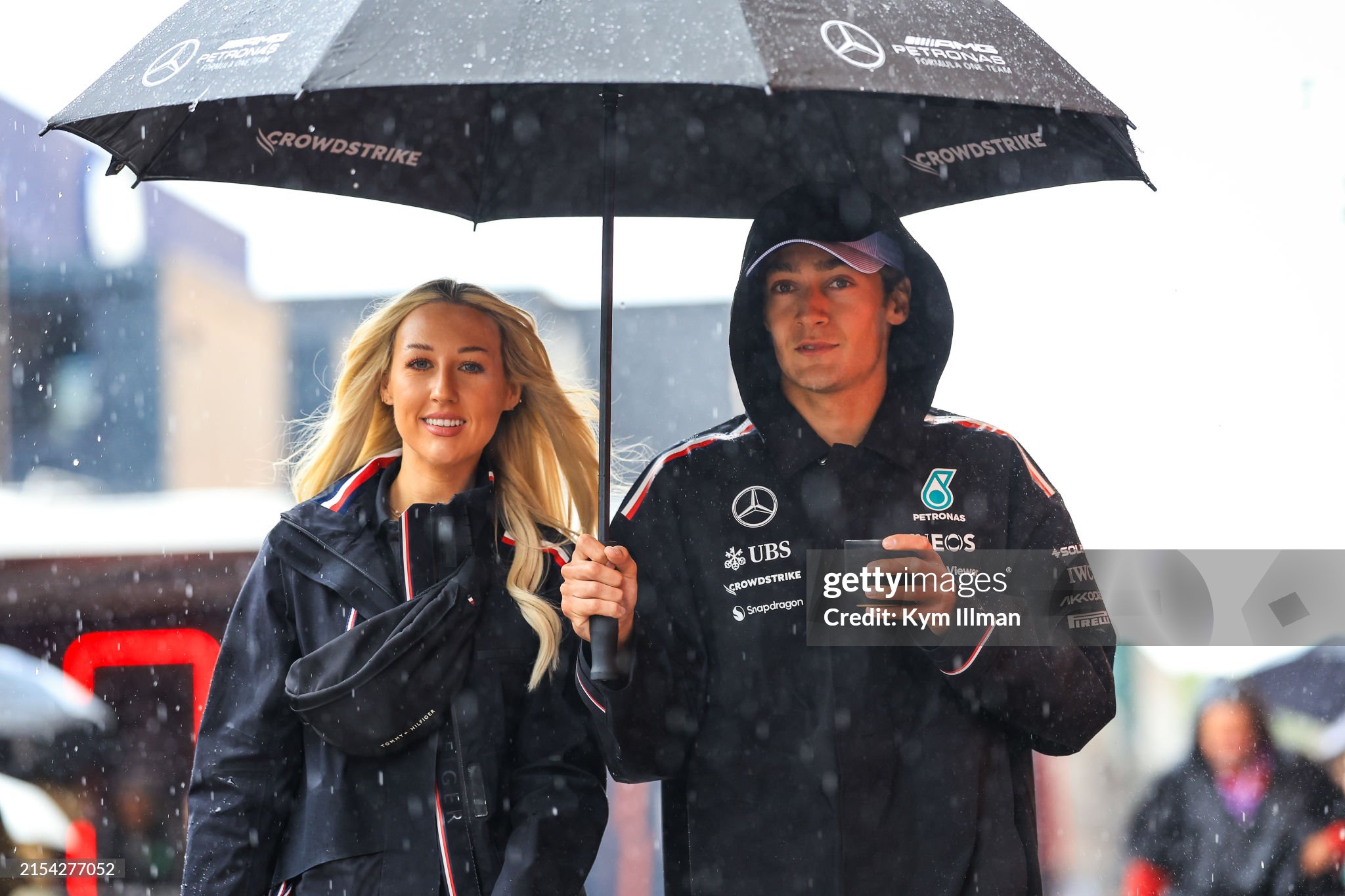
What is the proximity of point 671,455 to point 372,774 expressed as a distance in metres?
0.77

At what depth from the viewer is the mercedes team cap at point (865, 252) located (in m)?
2.27

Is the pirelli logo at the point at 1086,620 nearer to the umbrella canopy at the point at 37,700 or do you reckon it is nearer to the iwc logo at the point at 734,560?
the iwc logo at the point at 734,560

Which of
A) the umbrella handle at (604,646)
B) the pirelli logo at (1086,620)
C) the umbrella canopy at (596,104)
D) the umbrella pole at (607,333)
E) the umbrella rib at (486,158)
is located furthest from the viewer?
the umbrella rib at (486,158)

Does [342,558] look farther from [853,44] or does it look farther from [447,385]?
[853,44]

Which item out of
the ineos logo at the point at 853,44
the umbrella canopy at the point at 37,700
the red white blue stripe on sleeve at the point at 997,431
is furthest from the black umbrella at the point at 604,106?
the umbrella canopy at the point at 37,700

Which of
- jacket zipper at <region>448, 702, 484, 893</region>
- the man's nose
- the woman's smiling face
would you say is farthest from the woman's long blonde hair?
the man's nose

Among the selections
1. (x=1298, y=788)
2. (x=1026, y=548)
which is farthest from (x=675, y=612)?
(x=1298, y=788)

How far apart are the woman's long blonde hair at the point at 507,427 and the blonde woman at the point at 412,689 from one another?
0.04 m

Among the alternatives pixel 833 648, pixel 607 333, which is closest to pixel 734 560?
pixel 833 648

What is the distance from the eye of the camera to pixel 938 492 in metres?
2.27

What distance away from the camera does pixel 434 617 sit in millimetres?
2148

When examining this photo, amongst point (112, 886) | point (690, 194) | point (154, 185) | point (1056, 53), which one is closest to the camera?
point (1056, 53)

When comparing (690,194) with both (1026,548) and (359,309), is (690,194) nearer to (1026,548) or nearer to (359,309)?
(1026,548)

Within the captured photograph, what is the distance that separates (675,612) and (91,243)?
10.7 ft
